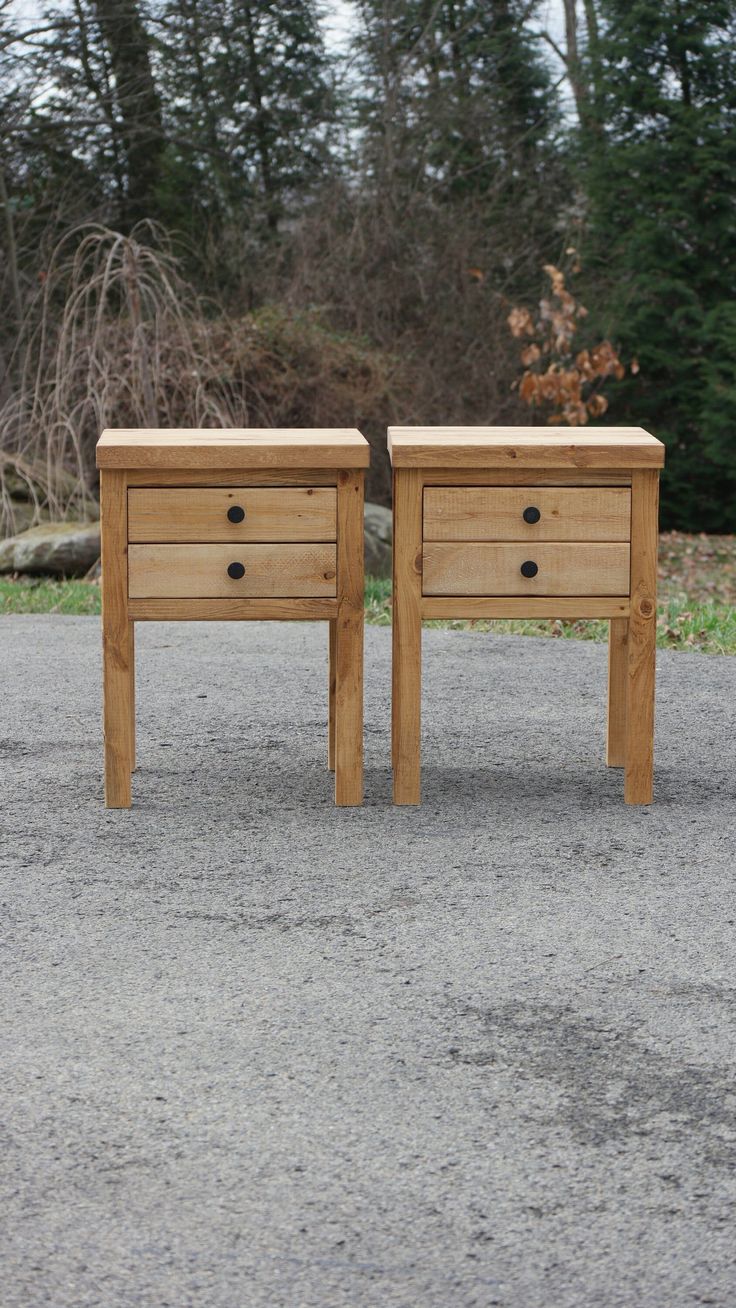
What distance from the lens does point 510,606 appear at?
3920mm

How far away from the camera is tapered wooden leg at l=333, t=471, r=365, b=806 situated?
3893mm

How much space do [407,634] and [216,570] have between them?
52cm

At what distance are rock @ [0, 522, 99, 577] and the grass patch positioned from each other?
11 centimetres

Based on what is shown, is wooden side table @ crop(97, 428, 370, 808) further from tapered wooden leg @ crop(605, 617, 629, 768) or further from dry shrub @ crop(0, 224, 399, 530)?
dry shrub @ crop(0, 224, 399, 530)

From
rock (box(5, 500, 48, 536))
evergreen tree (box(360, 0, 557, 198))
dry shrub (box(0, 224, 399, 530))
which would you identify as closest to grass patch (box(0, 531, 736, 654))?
rock (box(5, 500, 48, 536))

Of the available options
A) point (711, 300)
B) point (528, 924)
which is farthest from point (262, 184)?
point (528, 924)

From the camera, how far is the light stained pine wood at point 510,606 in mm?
3918

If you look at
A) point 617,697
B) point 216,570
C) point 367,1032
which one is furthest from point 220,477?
point 367,1032

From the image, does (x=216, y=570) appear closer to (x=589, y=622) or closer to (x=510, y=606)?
(x=510, y=606)

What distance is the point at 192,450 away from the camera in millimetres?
3812

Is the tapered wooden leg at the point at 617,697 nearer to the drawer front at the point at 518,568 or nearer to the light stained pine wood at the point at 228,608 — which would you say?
the drawer front at the point at 518,568

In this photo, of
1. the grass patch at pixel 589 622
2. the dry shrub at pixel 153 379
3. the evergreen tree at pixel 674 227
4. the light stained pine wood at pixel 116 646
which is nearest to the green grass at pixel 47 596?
the grass patch at pixel 589 622

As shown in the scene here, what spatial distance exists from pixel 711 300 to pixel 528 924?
11.1 meters

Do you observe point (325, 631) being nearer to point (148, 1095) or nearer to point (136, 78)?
point (148, 1095)
